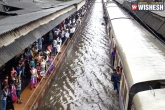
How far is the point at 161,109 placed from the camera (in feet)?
13.2

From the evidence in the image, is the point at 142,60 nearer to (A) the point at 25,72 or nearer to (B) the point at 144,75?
(B) the point at 144,75

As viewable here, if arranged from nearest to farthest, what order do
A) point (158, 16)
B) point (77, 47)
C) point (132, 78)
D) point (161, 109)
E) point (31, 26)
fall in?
point (161, 109), point (132, 78), point (31, 26), point (158, 16), point (77, 47)

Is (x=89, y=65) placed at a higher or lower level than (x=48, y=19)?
lower

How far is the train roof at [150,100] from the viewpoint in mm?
4208

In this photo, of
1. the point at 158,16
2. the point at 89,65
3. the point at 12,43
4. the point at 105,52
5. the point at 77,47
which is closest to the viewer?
the point at 12,43

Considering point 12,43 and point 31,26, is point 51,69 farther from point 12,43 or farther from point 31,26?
point 12,43

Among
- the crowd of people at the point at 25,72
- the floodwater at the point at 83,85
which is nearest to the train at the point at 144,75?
the floodwater at the point at 83,85

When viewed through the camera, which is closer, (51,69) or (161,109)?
(161,109)

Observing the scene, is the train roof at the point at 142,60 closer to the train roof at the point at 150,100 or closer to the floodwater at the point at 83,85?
the train roof at the point at 150,100

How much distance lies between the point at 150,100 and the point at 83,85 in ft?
26.5

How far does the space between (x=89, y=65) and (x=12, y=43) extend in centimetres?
919

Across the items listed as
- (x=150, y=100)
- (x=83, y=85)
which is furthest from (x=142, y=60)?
(x=83, y=85)

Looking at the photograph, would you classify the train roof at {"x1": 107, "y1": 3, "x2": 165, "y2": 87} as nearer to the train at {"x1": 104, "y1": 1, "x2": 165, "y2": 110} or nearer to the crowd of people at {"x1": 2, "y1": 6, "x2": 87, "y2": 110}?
the train at {"x1": 104, "y1": 1, "x2": 165, "y2": 110}

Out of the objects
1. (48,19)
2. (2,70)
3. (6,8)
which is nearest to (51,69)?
(48,19)
